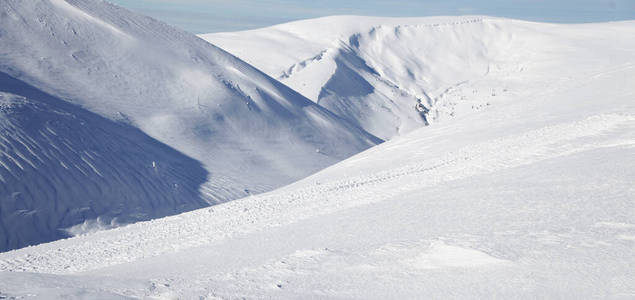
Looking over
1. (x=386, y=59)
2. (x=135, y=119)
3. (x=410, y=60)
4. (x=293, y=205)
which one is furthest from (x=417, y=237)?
(x=410, y=60)

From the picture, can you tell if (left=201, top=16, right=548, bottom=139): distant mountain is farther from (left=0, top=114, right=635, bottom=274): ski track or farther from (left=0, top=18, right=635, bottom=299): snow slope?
(left=0, top=18, right=635, bottom=299): snow slope

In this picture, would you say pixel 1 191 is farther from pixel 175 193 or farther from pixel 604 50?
pixel 604 50

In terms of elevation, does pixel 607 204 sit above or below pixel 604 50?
below

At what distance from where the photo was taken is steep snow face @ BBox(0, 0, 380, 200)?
66.7ft

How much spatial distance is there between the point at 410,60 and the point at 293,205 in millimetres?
42975

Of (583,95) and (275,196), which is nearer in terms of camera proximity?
(275,196)

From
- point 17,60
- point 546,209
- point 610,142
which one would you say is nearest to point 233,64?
point 17,60

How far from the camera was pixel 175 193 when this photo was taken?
17.6 meters

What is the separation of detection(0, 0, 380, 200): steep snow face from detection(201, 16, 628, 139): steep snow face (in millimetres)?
11696

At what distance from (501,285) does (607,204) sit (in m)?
2.52

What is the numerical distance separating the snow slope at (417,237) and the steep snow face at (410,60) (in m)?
25.6

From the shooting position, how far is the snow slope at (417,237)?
15.6ft

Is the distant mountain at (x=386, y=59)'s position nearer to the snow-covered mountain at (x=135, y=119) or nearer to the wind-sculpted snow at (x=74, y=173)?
the snow-covered mountain at (x=135, y=119)

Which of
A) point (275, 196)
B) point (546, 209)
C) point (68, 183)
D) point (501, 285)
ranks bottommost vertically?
point (501, 285)
